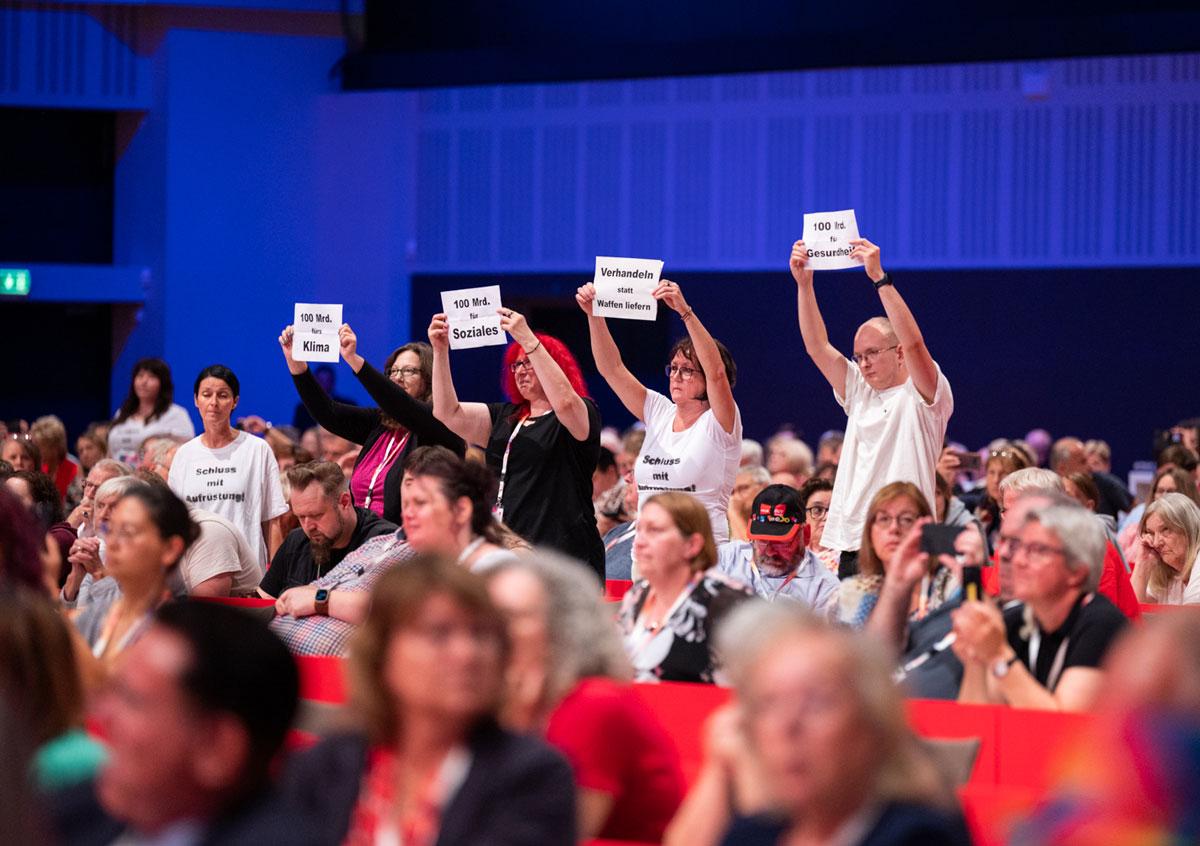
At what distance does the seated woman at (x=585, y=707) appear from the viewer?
2.82 metres

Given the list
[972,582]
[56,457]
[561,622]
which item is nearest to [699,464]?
[972,582]

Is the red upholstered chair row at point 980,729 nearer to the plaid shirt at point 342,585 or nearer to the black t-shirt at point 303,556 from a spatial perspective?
the plaid shirt at point 342,585

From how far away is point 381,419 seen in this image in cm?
630

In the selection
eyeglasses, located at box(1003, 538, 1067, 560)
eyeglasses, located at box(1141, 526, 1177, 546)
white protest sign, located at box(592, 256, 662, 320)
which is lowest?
eyeglasses, located at box(1141, 526, 1177, 546)

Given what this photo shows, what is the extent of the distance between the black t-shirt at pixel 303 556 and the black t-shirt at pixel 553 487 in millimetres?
445

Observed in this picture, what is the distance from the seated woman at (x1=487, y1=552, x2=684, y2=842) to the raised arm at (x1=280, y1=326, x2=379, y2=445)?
11.4 ft

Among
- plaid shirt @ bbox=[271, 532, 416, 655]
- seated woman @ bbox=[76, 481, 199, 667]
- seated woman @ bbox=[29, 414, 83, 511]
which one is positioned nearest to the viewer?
seated woman @ bbox=[76, 481, 199, 667]

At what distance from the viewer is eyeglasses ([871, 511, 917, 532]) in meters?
4.42

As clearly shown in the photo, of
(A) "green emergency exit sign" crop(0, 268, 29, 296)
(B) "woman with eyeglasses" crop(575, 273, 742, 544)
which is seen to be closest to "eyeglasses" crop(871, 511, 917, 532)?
(B) "woman with eyeglasses" crop(575, 273, 742, 544)

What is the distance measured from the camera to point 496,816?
7.39 ft

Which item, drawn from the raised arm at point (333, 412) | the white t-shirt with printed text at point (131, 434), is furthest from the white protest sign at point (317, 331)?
the white t-shirt with printed text at point (131, 434)

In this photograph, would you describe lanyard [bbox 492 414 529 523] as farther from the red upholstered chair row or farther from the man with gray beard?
the red upholstered chair row

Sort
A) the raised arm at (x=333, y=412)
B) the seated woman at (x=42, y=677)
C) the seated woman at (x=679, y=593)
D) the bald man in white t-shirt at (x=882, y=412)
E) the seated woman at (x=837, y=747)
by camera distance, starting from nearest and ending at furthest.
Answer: the seated woman at (x=837, y=747), the seated woman at (x=42, y=677), the seated woman at (x=679, y=593), the bald man in white t-shirt at (x=882, y=412), the raised arm at (x=333, y=412)

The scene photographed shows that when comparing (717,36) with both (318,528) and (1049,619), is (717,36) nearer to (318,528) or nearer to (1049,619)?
(318,528)
